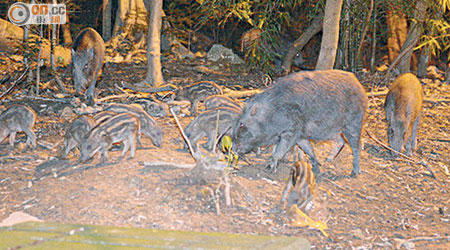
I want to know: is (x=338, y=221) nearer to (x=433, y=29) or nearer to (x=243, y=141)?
(x=243, y=141)

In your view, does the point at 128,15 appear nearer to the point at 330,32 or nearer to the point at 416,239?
the point at 330,32

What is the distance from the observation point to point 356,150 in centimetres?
625

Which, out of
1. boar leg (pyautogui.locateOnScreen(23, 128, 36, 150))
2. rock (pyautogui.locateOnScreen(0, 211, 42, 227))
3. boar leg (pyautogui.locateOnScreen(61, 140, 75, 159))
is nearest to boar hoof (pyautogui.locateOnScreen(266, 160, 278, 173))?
boar leg (pyautogui.locateOnScreen(61, 140, 75, 159))

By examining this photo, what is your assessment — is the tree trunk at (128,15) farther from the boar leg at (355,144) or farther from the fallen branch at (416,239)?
the fallen branch at (416,239)

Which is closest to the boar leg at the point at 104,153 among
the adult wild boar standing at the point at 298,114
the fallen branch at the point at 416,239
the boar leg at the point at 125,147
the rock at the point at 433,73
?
the boar leg at the point at 125,147

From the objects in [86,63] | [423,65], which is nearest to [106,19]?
[86,63]

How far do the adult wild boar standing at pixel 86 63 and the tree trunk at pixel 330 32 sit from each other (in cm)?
404

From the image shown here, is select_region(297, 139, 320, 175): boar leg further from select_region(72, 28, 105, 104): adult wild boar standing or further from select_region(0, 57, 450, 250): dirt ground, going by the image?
select_region(72, 28, 105, 104): adult wild boar standing

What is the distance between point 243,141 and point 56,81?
559 cm

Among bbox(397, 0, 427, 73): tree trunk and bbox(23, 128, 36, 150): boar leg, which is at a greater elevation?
bbox(397, 0, 427, 73): tree trunk

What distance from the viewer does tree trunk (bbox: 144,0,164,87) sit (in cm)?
887

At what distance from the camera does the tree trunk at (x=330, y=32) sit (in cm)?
764

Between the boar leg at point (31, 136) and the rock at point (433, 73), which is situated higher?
the rock at point (433, 73)

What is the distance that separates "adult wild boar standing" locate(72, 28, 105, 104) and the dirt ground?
188cm
